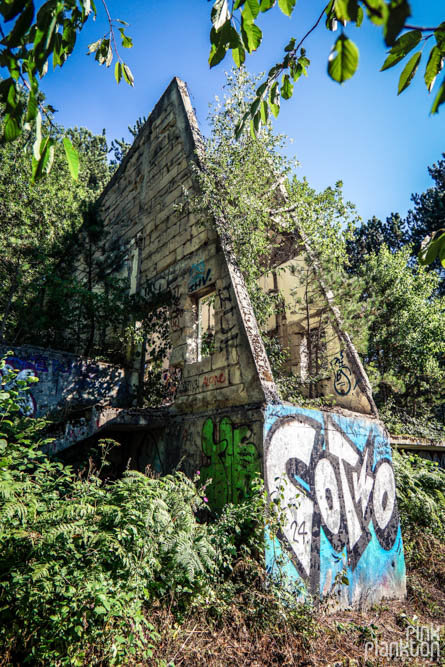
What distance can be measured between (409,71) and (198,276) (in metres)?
5.28

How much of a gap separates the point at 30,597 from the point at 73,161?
117 inches

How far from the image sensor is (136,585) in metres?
3.01

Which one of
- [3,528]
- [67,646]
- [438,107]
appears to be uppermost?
[438,107]

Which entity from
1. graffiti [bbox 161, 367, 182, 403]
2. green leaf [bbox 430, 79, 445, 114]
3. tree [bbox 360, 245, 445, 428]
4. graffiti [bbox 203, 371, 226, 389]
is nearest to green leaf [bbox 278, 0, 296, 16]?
green leaf [bbox 430, 79, 445, 114]

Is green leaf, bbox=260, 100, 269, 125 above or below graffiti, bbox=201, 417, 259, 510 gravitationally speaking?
above

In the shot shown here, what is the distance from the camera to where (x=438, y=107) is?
133cm

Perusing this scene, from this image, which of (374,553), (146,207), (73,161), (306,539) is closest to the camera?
(73,161)

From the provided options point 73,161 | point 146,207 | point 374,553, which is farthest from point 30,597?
point 146,207

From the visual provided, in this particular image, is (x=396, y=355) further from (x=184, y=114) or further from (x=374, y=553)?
(x=184, y=114)

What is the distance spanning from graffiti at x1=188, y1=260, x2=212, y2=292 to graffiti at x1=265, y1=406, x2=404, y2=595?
2674mm

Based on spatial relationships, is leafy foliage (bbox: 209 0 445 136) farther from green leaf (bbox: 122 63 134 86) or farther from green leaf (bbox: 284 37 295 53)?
green leaf (bbox: 122 63 134 86)

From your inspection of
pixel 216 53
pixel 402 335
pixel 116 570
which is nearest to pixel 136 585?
pixel 116 570

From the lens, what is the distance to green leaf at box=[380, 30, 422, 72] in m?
1.52

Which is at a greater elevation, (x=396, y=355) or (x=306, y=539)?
(x=396, y=355)
